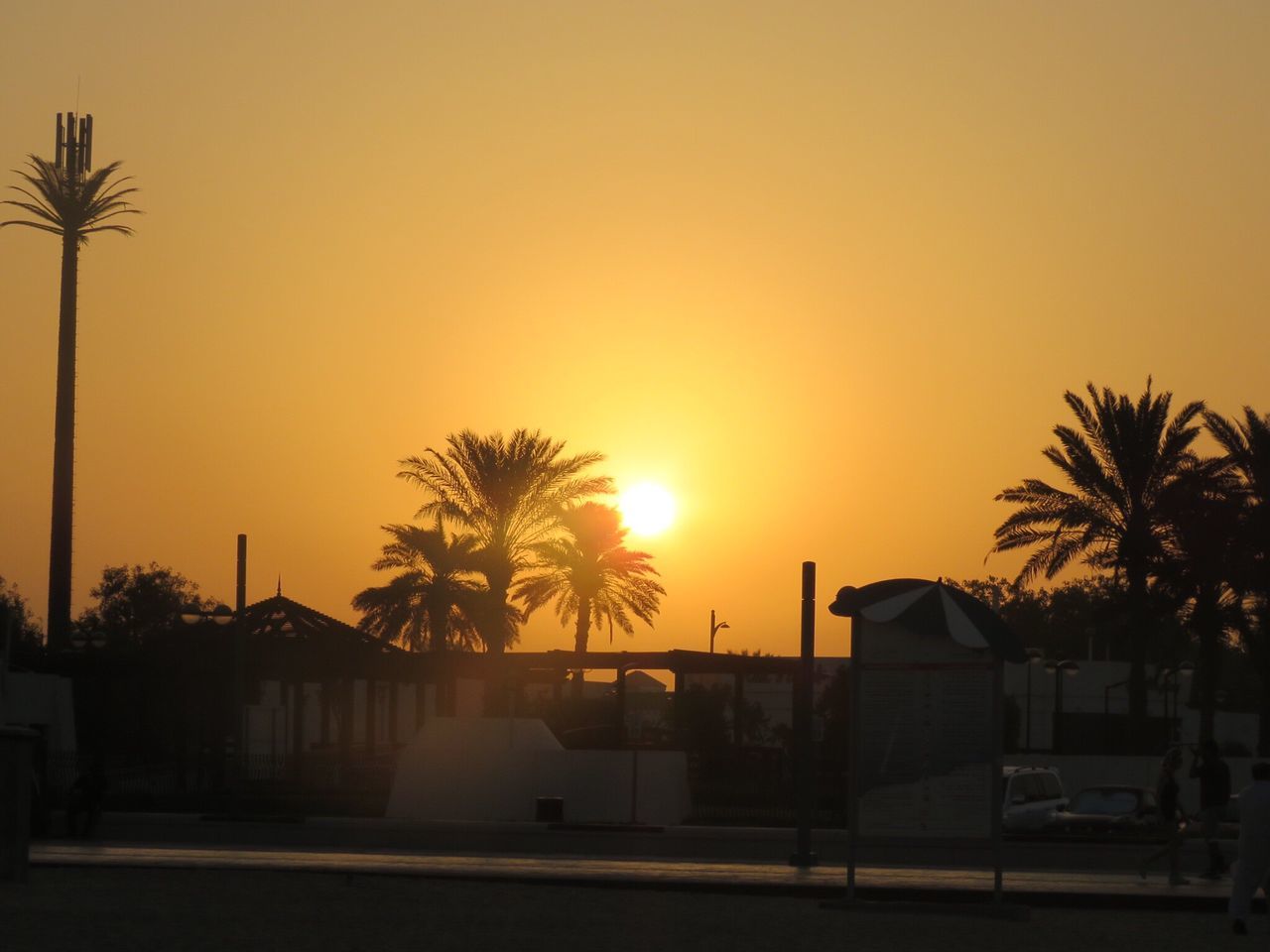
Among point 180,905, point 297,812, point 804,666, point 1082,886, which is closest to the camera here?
point 180,905

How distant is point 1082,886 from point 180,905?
939 cm

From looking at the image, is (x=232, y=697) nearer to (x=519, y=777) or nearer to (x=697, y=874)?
(x=519, y=777)

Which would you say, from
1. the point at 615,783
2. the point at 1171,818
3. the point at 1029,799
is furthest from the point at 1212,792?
the point at 615,783

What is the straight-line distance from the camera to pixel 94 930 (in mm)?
12875

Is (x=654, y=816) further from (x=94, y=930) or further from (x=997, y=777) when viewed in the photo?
(x=94, y=930)

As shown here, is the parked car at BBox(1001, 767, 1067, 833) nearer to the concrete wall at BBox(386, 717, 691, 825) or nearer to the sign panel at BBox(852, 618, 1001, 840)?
the concrete wall at BBox(386, 717, 691, 825)

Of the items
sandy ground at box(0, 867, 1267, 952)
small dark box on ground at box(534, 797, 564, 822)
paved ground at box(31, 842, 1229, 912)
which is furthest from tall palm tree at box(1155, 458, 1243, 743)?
sandy ground at box(0, 867, 1267, 952)

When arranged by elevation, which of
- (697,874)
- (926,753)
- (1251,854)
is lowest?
(697,874)

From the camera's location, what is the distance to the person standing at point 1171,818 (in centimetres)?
1981

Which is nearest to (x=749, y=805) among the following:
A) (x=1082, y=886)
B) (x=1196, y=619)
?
(x=1196, y=619)

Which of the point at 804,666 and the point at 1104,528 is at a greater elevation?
the point at 1104,528

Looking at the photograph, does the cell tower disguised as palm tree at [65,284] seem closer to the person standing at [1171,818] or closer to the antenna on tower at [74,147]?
the antenna on tower at [74,147]

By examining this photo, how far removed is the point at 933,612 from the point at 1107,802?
18977 mm

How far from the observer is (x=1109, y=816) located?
32.2 meters
